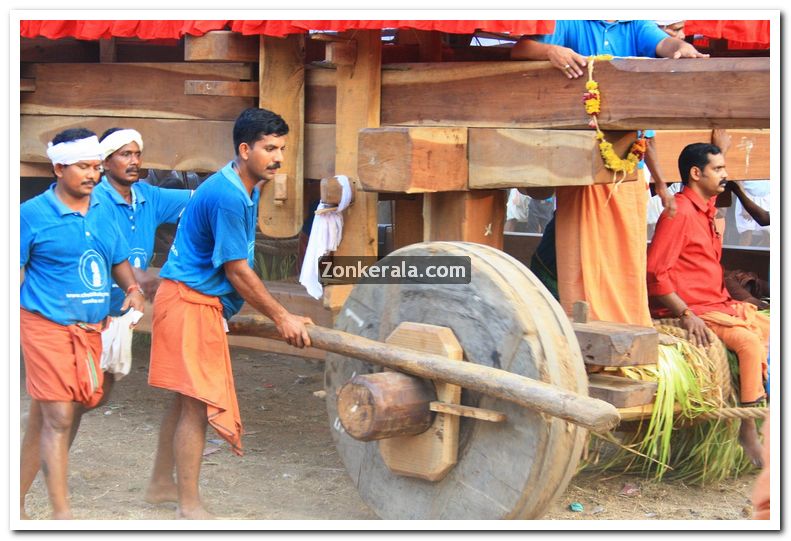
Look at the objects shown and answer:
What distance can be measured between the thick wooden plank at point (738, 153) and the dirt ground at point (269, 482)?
159cm

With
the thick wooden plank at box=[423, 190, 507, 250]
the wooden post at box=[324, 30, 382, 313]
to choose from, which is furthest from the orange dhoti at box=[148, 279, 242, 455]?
the thick wooden plank at box=[423, 190, 507, 250]

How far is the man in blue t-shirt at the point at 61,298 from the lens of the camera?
13.3 ft

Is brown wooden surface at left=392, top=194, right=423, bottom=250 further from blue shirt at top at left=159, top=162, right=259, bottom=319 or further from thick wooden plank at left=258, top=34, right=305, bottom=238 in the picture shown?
blue shirt at top at left=159, top=162, right=259, bottom=319

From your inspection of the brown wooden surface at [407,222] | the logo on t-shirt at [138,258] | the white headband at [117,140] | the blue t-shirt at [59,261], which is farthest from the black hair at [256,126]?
the brown wooden surface at [407,222]

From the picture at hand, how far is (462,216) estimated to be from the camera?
4305 millimetres

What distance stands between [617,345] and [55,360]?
212 centimetres

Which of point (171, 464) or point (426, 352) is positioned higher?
point (426, 352)

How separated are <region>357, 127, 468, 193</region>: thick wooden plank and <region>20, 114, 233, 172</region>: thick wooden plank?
3.51ft

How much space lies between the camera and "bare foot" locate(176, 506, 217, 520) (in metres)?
4.26

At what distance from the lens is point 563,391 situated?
3.30 m

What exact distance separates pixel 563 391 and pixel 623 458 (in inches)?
78.4

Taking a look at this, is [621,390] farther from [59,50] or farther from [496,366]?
[59,50]
